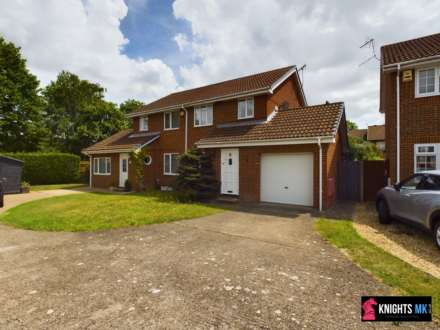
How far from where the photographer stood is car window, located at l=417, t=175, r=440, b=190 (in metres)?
5.86

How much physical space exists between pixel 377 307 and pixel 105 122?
35.8 metres

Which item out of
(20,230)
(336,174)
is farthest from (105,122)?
(336,174)

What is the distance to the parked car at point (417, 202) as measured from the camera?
5555mm

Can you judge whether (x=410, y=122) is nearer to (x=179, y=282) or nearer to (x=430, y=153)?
(x=430, y=153)

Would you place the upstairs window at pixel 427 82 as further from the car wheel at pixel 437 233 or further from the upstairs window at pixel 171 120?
the upstairs window at pixel 171 120

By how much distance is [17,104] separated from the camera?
86.1ft

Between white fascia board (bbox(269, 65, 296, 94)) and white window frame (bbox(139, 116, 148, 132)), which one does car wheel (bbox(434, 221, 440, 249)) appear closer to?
white fascia board (bbox(269, 65, 296, 94))

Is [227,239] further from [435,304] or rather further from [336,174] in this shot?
[336,174]

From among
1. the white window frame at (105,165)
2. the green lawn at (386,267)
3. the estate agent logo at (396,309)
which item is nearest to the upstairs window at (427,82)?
the green lawn at (386,267)

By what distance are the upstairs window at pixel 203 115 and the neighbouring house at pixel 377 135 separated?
3581cm

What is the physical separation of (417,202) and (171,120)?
603 inches

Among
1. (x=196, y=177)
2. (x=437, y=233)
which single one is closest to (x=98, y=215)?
(x=196, y=177)

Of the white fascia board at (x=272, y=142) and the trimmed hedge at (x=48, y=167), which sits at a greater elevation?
the white fascia board at (x=272, y=142)

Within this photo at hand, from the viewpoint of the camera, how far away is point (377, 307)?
10.9ft
